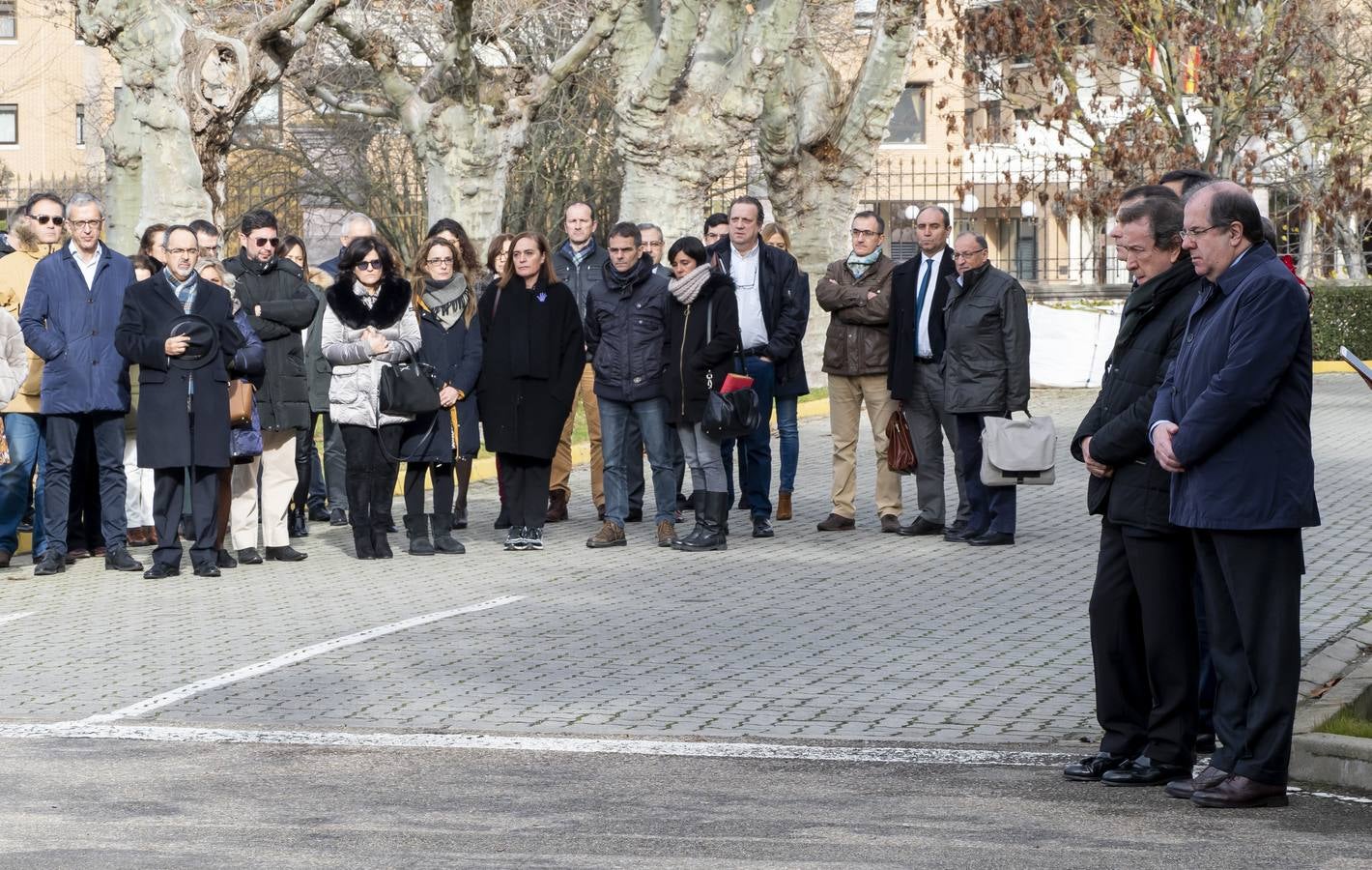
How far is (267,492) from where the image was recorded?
13031mm

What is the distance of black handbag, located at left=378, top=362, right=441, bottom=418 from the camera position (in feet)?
41.3

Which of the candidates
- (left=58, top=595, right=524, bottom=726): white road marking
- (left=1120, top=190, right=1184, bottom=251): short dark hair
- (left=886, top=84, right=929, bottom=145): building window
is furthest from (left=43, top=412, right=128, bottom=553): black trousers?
(left=886, top=84, right=929, bottom=145): building window

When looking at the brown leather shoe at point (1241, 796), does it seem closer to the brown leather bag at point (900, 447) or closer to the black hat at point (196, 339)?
the brown leather bag at point (900, 447)

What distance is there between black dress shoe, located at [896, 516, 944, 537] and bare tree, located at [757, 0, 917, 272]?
463 inches

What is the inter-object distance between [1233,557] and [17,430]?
836cm

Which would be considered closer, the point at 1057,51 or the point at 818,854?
the point at 818,854

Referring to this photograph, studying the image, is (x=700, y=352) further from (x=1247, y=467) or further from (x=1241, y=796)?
(x=1241, y=796)

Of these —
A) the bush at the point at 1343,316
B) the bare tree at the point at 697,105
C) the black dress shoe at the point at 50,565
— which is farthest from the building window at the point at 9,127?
the black dress shoe at the point at 50,565

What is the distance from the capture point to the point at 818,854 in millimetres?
6008

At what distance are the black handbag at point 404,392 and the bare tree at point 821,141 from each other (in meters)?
13.0

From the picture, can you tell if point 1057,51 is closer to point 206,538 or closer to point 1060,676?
point 206,538

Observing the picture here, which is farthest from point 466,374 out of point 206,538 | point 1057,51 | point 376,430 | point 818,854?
point 1057,51

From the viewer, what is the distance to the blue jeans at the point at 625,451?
43.9ft

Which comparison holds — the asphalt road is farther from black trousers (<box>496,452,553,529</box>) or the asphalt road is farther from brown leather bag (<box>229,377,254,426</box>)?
black trousers (<box>496,452,553,529</box>)
